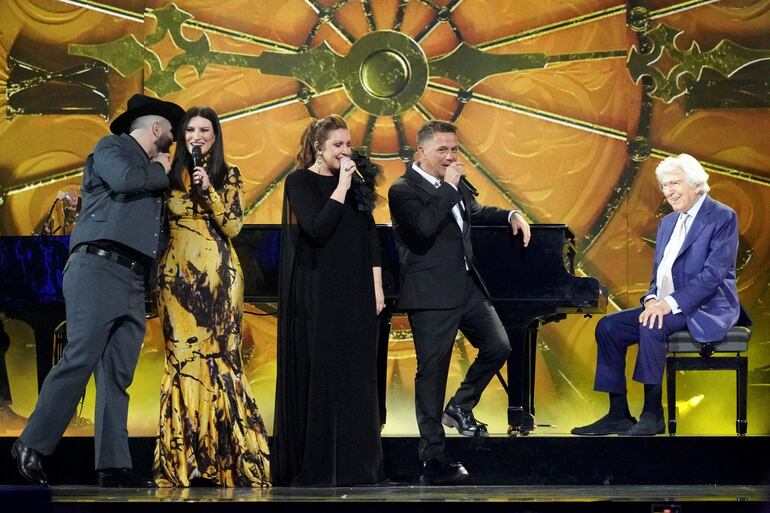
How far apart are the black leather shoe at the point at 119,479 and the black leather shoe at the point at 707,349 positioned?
2.62m

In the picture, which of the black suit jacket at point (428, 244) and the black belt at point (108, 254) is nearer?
the black belt at point (108, 254)

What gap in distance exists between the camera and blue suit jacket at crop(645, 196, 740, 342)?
546 centimetres

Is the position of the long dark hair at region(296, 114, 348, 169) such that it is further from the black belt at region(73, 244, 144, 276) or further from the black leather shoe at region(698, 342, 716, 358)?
the black leather shoe at region(698, 342, 716, 358)

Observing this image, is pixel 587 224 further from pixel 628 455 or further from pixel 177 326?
pixel 177 326

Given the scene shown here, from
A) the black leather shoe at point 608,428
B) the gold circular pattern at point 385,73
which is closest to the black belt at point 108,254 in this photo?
the black leather shoe at point 608,428

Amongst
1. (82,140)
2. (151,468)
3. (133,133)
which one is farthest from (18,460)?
(82,140)

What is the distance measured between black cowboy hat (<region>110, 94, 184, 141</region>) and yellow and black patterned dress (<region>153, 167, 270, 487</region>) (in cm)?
30

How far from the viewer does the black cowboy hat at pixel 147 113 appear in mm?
4961

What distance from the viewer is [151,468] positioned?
16.8ft

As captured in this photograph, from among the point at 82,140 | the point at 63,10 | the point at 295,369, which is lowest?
the point at 295,369

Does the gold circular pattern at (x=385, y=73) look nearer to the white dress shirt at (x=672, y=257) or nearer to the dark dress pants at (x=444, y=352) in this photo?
the white dress shirt at (x=672, y=257)

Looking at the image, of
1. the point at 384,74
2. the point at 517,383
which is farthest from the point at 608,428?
the point at 384,74

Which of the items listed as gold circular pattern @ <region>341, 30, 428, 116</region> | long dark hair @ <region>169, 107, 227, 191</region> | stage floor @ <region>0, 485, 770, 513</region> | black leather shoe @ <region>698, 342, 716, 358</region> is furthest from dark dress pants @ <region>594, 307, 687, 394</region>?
gold circular pattern @ <region>341, 30, 428, 116</region>

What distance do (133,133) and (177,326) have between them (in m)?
0.84
